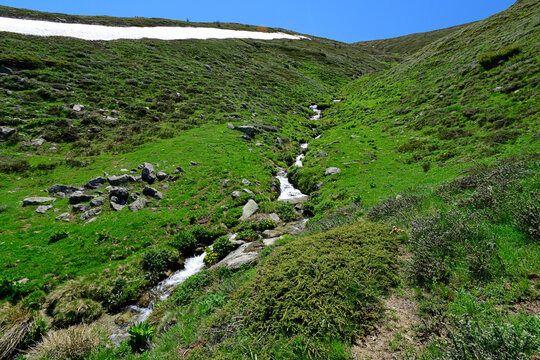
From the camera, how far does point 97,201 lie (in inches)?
670

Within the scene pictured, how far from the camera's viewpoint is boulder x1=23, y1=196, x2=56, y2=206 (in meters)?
16.0

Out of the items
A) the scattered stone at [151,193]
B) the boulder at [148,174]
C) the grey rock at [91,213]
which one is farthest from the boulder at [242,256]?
the boulder at [148,174]

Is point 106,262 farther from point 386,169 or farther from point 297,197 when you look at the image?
point 386,169

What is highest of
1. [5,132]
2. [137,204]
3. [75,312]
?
[5,132]

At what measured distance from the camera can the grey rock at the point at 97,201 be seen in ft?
55.0

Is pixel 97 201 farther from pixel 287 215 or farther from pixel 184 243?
pixel 287 215

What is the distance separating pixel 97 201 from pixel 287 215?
15.7m

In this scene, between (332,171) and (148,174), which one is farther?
(332,171)

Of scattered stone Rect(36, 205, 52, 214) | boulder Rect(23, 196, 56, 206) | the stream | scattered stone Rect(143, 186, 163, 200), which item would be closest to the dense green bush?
the stream

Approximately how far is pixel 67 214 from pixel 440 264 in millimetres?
22505

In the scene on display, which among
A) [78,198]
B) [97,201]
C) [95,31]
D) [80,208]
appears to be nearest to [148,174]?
[97,201]

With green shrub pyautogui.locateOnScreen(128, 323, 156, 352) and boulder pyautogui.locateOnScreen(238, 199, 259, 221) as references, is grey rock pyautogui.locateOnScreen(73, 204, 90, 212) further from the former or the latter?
green shrub pyautogui.locateOnScreen(128, 323, 156, 352)

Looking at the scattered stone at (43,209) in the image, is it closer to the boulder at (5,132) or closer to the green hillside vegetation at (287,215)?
the green hillside vegetation at (287,215)

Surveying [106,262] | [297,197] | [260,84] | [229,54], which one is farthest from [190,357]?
[229,54]
